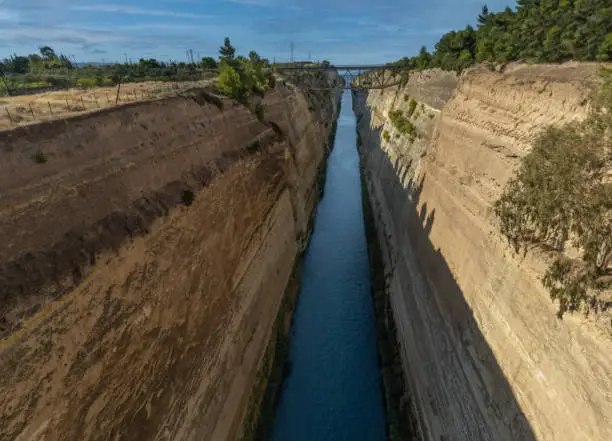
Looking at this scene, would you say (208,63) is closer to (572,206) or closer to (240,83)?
(240,83)

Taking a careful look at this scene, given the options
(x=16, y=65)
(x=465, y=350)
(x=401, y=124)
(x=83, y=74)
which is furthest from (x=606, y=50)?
(x=16, y=65)

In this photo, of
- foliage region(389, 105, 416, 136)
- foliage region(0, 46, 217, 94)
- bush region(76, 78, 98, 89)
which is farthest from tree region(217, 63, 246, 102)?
foliage region(389, 105, 416, 136)

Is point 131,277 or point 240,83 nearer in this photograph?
point 131,277

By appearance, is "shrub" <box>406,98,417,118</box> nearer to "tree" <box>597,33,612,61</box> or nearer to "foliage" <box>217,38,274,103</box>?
"foliage" <box>217,38,274,103</box>

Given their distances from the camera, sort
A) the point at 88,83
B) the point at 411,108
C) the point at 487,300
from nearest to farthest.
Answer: the point at 487,300 < the point at 88,83 < the point at 411,108

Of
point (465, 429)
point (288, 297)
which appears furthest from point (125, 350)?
point (288, 297)

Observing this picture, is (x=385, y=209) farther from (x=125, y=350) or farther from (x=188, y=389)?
(x=125, y=350)

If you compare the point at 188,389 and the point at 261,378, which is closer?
the point at 188,389
